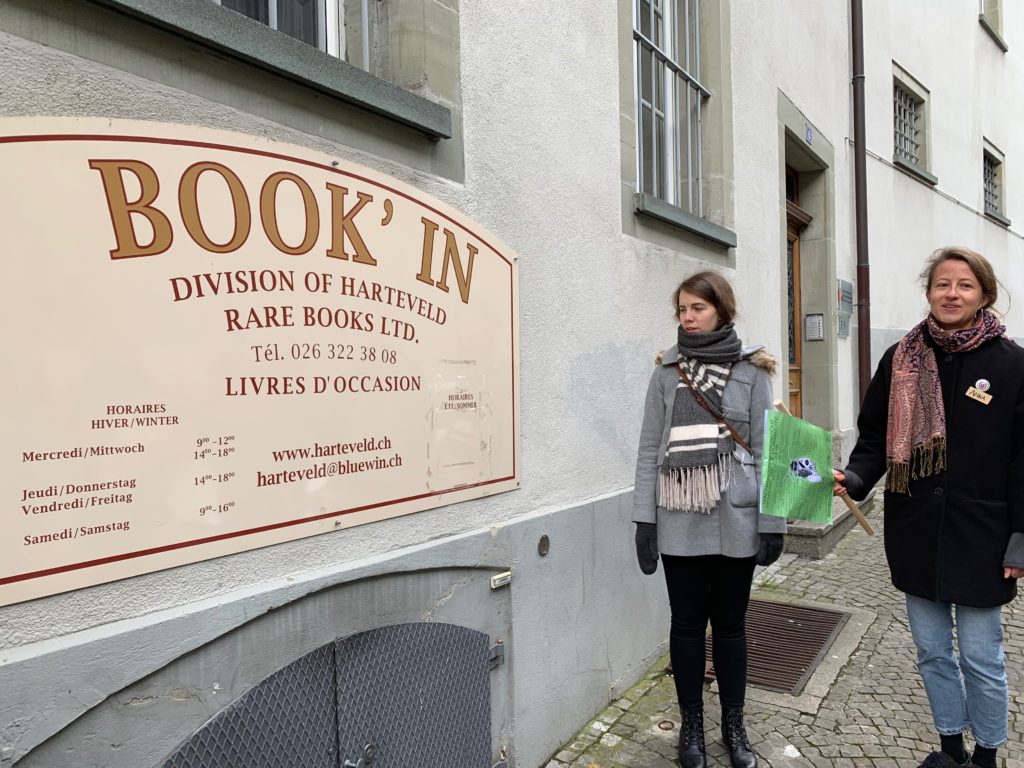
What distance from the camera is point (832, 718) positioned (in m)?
3.32

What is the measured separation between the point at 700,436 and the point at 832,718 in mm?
1592

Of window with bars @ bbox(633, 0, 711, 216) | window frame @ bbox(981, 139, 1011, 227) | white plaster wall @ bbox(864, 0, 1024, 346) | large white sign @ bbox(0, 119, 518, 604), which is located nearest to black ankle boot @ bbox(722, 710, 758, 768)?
large white sign @ bbox(0, 119, 518, 604)

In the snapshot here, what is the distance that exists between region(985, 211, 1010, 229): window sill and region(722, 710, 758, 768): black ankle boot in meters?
12.5

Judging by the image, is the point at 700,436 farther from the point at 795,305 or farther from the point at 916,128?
the point at 916,128

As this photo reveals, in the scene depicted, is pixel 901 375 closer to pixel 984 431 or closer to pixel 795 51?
pixel 984 431

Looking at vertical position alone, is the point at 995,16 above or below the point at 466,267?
above

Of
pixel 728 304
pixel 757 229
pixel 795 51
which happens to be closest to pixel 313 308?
pixel 728 304

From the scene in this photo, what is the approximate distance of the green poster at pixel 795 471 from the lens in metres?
2.54

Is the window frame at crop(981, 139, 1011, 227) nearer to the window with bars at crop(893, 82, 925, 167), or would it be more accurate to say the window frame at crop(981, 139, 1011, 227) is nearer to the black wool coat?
the window with bars at crop(893, 82, 925, 167)

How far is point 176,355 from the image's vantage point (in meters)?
1.73

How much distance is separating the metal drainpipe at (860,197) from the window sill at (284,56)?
22.6 ft

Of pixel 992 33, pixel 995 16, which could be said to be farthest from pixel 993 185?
pixel 995 16

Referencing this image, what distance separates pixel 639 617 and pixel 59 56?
3.35 m

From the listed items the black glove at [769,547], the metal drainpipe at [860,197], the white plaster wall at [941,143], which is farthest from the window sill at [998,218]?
the black glove at [769,547]
